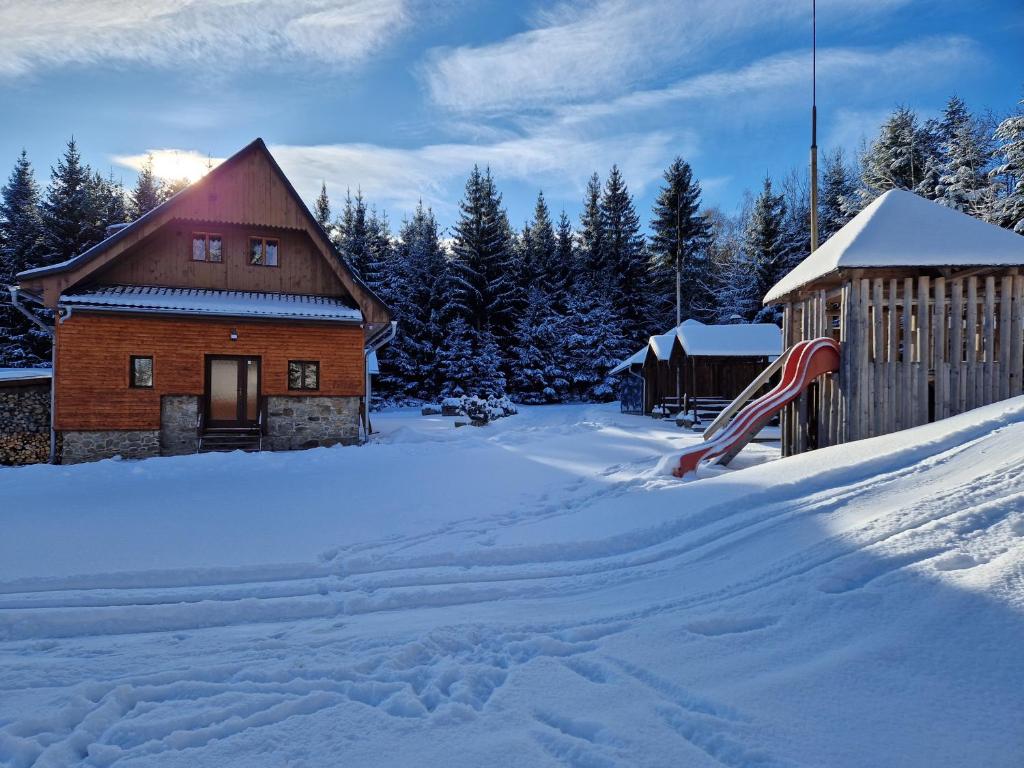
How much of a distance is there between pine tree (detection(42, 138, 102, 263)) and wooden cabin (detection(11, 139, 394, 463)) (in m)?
19.7

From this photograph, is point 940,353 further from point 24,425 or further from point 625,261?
point 625,261

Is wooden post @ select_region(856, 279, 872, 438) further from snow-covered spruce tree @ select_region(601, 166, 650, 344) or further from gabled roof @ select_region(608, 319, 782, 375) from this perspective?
snow-covered spruce tree @ select_region(601, 166, 650, 344)

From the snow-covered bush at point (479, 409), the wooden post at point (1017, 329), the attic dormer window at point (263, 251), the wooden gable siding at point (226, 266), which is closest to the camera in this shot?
the wooden post at point (1017, 329)

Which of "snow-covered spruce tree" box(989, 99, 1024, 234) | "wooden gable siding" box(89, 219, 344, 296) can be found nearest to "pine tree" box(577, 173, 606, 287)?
"snow-covered spruce tree" box(989, 99, 1024, 234)

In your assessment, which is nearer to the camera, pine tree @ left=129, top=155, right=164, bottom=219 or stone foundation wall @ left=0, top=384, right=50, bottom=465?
stone foundation wall @ left=0, top=384, right=50, bottom=465

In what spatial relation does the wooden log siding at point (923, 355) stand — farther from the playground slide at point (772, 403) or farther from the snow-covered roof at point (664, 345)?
the snow-covered roof at point (664, 345)

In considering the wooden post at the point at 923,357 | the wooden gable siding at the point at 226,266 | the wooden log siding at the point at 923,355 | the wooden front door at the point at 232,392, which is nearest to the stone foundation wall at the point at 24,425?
the wooden gable siding at the point at 226,266

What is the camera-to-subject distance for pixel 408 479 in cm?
835

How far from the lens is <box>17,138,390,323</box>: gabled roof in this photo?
42.8ft

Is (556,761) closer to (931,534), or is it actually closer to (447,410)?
(931,534)

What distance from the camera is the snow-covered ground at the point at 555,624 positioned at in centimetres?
229

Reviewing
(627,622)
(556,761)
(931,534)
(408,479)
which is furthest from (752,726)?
(408,479)

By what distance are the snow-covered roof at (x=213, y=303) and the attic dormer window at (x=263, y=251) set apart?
0.99 m

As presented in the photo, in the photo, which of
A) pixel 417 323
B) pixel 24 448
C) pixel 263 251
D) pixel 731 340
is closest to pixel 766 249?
pixel 731 340
